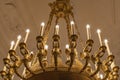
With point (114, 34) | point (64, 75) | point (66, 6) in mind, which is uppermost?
point (114, 34)

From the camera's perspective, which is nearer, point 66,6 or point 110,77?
point 110,77

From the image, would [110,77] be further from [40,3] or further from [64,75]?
[40,3]

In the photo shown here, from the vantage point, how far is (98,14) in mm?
4984

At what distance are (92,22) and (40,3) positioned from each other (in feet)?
2.97

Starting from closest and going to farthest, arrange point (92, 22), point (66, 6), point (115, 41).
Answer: point (66, 6)
point (92, 22)
point (115, 41)

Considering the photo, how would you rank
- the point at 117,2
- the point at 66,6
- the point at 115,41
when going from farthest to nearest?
the point at 115,41 < the point at 117,2 < the point at 66,6

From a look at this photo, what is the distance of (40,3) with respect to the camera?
4840 mm

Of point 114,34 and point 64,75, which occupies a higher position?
point 114,34

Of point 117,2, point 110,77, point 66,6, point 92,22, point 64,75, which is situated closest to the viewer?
point 64,75

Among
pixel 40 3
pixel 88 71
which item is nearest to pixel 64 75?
pixel 88 71

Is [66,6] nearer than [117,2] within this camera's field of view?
Yes

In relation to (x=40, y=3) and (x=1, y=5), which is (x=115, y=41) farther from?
(x=1, y=5)

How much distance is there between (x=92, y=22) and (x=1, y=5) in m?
1.46

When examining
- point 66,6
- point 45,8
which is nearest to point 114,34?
point 45,8
